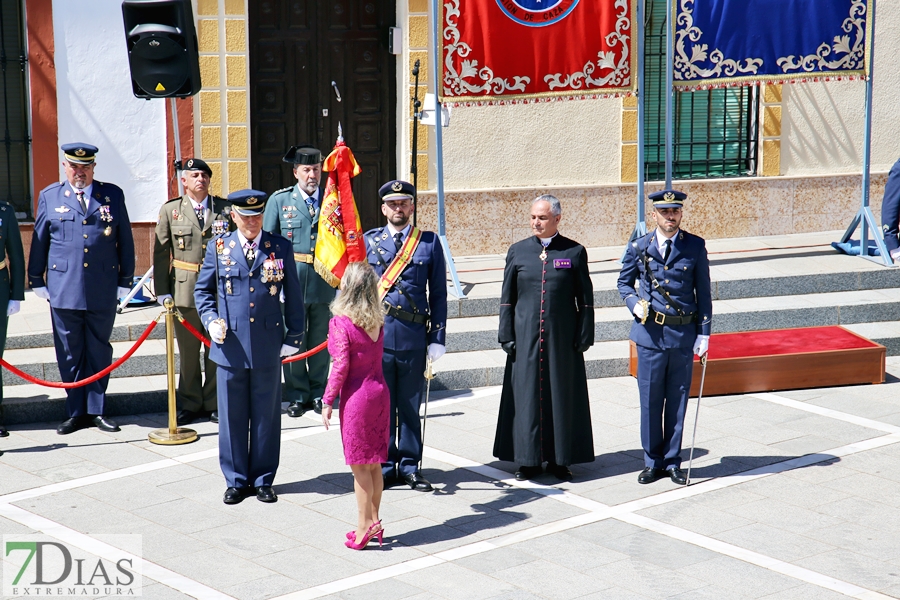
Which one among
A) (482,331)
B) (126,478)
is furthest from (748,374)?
(126,478)

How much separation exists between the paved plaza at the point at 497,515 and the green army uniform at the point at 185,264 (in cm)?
35

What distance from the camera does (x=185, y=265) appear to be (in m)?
8.83

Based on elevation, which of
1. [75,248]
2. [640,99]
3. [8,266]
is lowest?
[8,266]

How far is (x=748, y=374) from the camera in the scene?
Answer: 9.78 metres

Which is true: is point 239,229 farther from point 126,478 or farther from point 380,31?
point 380,31

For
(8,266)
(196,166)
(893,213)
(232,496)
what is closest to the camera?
(232,496)

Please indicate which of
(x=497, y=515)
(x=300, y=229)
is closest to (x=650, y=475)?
(x=497, y=515)

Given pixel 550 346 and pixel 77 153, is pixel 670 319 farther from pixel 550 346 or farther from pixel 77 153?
pixel 77 153

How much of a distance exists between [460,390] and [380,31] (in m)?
4.41

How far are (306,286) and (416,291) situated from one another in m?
1.85

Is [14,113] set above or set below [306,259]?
above

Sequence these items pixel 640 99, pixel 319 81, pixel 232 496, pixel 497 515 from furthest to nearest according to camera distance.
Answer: pixel 319 81
pixel 640 99
pixel 232 496
pixel 497 515

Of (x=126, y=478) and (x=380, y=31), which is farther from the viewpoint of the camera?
(x=380, y=31)

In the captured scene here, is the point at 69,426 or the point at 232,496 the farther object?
the point at 69,426
